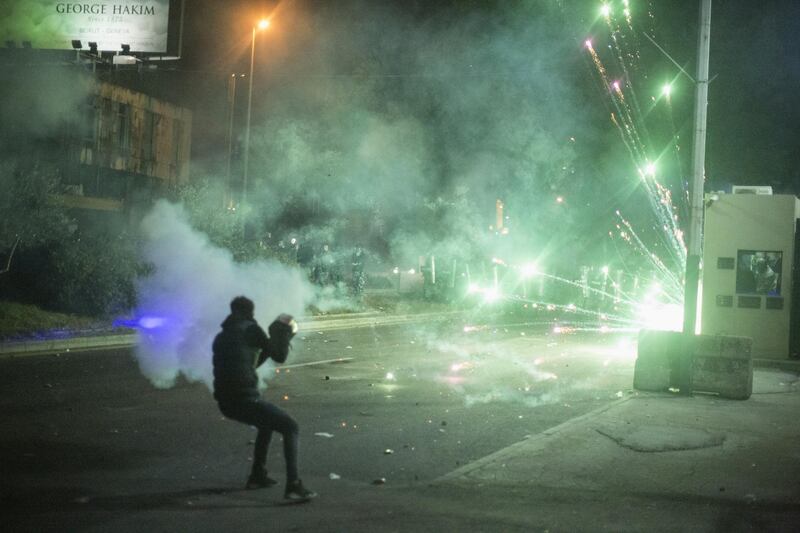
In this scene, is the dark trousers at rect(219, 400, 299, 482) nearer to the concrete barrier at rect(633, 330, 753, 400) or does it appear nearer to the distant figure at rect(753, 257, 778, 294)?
the concrete barrier at rect(633, 330, 753, 400)

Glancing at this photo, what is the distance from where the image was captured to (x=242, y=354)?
6.04 m

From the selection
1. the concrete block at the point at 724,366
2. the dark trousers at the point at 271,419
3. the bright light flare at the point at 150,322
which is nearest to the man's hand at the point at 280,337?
the dark trousers at the point at 271,419

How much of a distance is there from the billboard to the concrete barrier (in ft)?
77.3

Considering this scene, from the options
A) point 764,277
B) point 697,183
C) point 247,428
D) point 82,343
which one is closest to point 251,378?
point 247,428

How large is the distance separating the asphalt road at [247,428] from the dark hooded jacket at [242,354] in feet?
2.67

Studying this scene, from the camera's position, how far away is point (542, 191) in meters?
49.9

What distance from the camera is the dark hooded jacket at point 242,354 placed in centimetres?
601

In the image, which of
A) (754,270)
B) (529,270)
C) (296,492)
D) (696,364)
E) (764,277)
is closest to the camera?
(296,492)

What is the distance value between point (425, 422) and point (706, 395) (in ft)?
16.3

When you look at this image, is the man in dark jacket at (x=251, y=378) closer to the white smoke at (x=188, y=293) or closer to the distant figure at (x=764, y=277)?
the white smoke at (x=188, y=293)

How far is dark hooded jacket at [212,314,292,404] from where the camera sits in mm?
6012

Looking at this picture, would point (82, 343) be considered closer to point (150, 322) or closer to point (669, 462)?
point (150, 322)

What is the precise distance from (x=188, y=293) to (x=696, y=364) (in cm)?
1175

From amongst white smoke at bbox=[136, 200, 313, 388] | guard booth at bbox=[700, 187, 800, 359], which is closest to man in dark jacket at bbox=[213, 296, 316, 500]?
white smoke at bbox=[136, 200, 313, 388]
